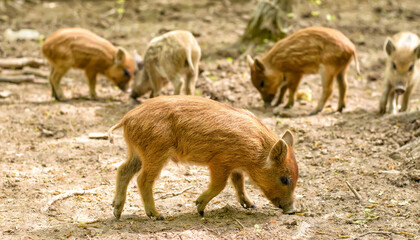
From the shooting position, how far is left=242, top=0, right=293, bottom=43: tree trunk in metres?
11.2

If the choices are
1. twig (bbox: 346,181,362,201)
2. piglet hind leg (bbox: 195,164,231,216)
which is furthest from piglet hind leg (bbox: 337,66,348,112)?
piglet hind leg (bbox: 195,164,231,216)

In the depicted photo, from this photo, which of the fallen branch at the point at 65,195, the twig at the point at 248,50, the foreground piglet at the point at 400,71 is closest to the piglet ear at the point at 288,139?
the fallen branch at the point at 65,195

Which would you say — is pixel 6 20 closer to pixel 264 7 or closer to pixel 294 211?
pixel 264 7

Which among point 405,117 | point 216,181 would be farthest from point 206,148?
point 405,117

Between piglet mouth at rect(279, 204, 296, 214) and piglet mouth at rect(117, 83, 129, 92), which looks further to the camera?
piglet mouth at rect(117, 83, 129, 92)

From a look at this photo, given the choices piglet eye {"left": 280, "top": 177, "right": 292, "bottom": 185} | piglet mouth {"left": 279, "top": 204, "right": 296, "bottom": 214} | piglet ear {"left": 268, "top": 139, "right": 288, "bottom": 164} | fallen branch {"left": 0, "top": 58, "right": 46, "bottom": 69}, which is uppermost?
piglet ear {"left": 268, "top": 139, "right": 288, "bottom": 164}

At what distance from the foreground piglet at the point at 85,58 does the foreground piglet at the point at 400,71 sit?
4.77 metres

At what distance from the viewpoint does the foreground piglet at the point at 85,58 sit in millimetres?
9289

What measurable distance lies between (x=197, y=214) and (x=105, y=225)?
918 mm

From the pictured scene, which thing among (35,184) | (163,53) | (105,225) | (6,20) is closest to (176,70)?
(163,53)

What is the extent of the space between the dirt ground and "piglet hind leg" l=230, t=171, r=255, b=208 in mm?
102

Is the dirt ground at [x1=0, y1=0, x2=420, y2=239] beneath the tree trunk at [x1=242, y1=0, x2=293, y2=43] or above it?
beneath

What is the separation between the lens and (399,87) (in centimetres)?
841

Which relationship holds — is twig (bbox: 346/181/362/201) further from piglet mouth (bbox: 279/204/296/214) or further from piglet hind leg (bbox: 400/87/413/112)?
piglet hind leg (bbox: 400/87/413/112)
